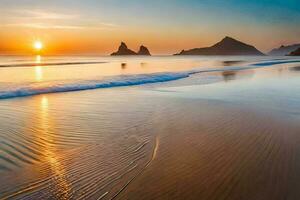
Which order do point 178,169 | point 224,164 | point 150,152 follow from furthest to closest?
point 150,152
point 224,164
point 178,169

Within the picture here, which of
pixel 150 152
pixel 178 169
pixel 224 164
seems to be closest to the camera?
pixel 178 169

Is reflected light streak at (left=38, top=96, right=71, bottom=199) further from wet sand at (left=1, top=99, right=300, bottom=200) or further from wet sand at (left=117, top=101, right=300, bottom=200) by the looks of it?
wet sand at (left=117, top=101, right=300, bottom=200)

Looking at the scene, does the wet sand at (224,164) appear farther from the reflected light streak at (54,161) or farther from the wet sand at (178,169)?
the reflected light streak at (54,161)

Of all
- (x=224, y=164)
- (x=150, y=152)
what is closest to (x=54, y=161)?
(x=150, y=152)

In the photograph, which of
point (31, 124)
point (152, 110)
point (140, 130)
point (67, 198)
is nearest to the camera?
point (67, 198)

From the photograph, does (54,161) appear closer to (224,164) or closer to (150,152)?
(150,152)

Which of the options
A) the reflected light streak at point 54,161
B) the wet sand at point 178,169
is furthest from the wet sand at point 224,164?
the reflected light streak at point 54,161

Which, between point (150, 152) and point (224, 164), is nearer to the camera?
point (224, 164)

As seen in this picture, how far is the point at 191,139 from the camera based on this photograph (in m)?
6.26

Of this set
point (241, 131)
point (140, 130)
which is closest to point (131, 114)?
point (140, 130)

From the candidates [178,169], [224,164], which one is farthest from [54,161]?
[224,164]

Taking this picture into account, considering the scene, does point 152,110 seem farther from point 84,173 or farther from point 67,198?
point 67,198

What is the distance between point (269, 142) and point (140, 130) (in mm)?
3118

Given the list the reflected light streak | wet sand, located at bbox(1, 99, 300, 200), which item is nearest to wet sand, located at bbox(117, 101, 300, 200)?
wet sand, located at bbox(1, 99, 300, 200)
